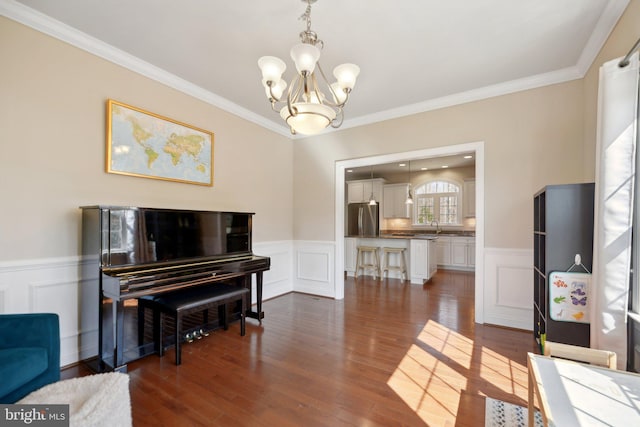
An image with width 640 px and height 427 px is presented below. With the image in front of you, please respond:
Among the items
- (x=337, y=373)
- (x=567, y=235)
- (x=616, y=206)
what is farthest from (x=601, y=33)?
(x=337, y=373)

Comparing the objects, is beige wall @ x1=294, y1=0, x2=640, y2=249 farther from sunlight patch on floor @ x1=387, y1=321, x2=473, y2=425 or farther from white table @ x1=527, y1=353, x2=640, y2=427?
white table @ x1=527, y1=353, x2=640, y2=427

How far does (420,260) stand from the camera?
221 inches

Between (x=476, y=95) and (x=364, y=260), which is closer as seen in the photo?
(x=476, y=95)

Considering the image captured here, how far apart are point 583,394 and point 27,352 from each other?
8.95 ft

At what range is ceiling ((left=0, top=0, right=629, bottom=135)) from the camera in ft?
6.86

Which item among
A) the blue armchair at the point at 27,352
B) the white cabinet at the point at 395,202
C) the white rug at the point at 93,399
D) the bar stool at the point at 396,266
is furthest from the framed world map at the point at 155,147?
the white cabinet at the point at 395,202

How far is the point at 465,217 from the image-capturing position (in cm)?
768

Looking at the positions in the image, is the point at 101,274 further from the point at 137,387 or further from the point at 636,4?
the point at 636,4

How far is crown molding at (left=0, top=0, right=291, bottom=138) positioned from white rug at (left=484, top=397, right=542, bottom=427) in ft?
13.2

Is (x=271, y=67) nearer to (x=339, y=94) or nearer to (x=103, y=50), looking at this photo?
(x=339, y=94)

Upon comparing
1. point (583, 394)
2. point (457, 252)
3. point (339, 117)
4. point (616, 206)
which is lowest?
point (457, 252)

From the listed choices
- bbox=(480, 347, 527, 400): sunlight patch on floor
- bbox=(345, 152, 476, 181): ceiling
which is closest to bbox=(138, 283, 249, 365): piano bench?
bbox=(480, 347, 527, 400): sunlight patch on floor

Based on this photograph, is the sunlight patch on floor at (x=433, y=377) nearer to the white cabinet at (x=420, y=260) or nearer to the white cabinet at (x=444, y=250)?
the white cabinet at (x=420, y=260)

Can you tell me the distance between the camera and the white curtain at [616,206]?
1.73 metres
